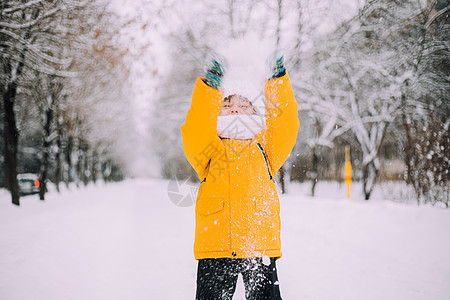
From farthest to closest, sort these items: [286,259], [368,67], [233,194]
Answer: [368,67], [286,259], [233,194]

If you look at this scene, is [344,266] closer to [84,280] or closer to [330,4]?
[84,280]

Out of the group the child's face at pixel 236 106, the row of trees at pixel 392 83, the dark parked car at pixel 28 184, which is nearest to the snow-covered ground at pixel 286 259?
the child's face at pixel 236 106

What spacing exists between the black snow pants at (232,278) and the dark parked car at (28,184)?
2043cm

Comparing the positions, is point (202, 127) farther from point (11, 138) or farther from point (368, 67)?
point (11, 138)

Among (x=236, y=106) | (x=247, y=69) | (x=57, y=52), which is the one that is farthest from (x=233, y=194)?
(x=57, y=52)

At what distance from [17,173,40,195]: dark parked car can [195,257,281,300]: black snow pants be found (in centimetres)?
2043

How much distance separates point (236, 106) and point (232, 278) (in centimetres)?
104

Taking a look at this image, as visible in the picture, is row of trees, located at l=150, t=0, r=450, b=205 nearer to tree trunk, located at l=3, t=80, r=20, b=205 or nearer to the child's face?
tree trunk, located at l=3, t=80, r=20, b=205

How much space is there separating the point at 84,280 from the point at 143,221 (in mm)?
4923

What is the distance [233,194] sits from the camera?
5.48 feet

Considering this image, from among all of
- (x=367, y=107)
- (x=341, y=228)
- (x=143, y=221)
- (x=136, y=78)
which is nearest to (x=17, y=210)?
(x=143, y=221)

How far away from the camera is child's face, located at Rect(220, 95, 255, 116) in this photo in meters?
1.79

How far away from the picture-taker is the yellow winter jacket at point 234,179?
5.41 feet

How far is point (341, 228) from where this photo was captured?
6191mm
